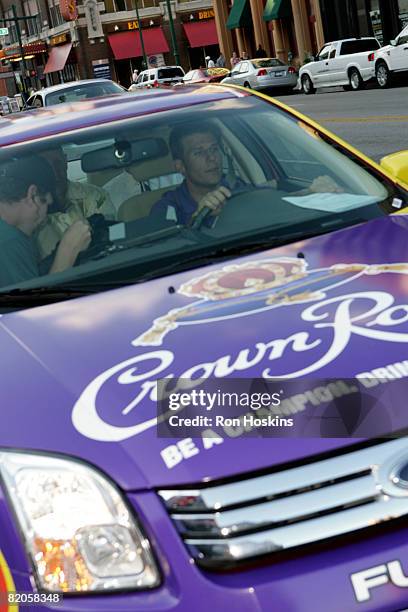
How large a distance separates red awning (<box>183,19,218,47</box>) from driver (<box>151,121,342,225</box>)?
72.9 m

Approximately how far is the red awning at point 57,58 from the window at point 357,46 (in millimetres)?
46535

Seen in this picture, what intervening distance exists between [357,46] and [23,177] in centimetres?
3244

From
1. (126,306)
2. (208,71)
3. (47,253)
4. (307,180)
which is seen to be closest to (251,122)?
(307,180)

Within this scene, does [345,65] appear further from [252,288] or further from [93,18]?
[93,18]

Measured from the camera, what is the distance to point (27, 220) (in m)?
3.99

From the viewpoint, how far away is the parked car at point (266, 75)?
136 feet

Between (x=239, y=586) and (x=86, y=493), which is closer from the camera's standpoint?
(x=239, y=586)

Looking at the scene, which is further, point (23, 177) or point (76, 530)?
point (23, 177)

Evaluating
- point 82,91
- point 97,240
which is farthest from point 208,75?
point 97,240

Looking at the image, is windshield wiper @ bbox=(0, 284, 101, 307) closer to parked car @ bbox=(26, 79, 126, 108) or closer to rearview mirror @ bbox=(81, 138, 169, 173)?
rearview mirror @ bbox=(81, 138, 169, 173)

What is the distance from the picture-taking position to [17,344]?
9.68ft

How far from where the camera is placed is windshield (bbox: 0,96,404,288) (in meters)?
3.58

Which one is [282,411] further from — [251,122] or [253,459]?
[251,122]

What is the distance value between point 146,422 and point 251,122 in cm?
233
